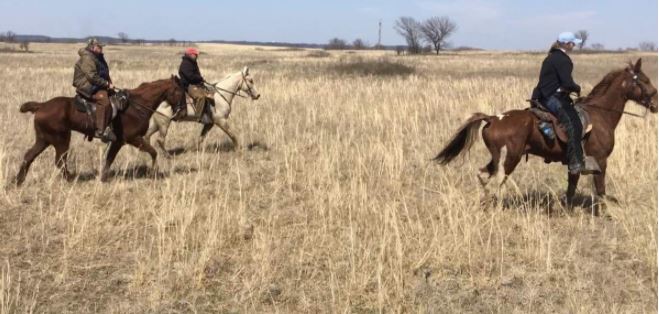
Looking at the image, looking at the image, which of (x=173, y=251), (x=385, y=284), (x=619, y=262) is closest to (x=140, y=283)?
(x=173, y=251)

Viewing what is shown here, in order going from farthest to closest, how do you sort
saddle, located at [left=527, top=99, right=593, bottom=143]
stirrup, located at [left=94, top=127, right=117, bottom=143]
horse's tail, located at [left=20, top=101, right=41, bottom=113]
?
stirrup, located at [left=94, top=127, right=117, bottom=143] < horse's tail, located at [left=20, top=101, right=41, bottom=113] < saddle, located at [left=527, top=99, right=593, bottom=143]

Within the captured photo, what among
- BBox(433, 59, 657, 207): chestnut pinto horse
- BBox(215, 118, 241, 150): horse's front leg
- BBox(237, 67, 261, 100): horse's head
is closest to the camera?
BBox(433, 59, 657, 207): chestnut pinto horse

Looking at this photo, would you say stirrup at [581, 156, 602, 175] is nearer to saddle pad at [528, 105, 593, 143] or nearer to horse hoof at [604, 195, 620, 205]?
saddle pad at [528, 105, 593, 143]

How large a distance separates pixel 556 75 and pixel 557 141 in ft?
2.69

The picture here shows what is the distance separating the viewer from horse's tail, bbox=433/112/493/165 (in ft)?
24.5

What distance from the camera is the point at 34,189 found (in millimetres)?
8242

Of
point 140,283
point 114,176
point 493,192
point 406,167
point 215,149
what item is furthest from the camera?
point 215,149

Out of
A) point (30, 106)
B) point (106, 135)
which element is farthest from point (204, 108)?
point (30, 106)

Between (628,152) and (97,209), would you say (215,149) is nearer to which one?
(97,209)

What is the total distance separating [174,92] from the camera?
10.0 m

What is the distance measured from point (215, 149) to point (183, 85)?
1.55m

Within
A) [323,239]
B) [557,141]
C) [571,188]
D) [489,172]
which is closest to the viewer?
[323,239]

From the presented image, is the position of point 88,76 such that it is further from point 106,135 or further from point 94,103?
point 106,135

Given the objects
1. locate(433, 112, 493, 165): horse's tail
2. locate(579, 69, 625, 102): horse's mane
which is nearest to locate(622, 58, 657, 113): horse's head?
locate(579, 69, 625, 102): horse's mane
